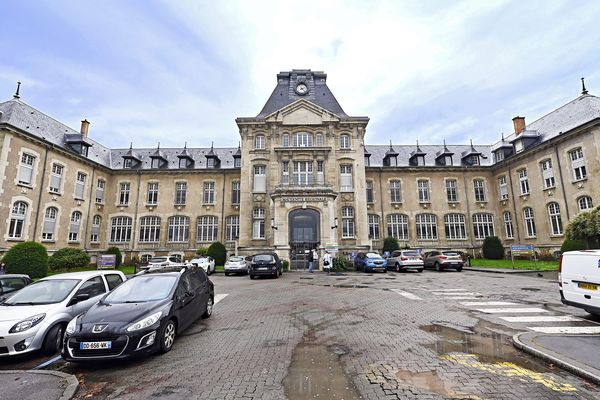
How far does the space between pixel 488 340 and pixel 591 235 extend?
19404 mm

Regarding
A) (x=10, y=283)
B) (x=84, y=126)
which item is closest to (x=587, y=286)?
(x=10, y=283)

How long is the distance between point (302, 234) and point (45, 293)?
73.8 ft

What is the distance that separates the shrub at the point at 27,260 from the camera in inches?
640

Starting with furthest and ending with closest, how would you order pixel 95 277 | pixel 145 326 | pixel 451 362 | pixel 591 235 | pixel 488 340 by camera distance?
pixel 591 235
pixel 95 277
pixel 488 340
pixel 145 326
pixel 451 362

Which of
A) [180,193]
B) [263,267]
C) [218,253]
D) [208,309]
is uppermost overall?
[180,193]

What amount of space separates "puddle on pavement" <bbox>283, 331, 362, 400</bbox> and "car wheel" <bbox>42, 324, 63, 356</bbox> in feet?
16.2

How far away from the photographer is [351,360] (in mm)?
5195

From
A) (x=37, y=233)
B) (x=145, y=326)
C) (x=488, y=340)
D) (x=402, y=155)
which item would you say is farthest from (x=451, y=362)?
(x=402, y=155)

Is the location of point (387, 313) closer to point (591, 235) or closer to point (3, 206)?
point (591, 235)

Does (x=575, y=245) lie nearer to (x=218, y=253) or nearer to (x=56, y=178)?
(x=218, y=253)

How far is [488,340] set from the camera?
628cm

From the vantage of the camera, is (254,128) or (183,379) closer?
(183,379)

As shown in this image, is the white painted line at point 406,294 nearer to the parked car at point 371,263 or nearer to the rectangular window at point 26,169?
the parked car at point 371,263

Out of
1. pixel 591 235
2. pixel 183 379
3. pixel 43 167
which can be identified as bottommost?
pixel 183 379
